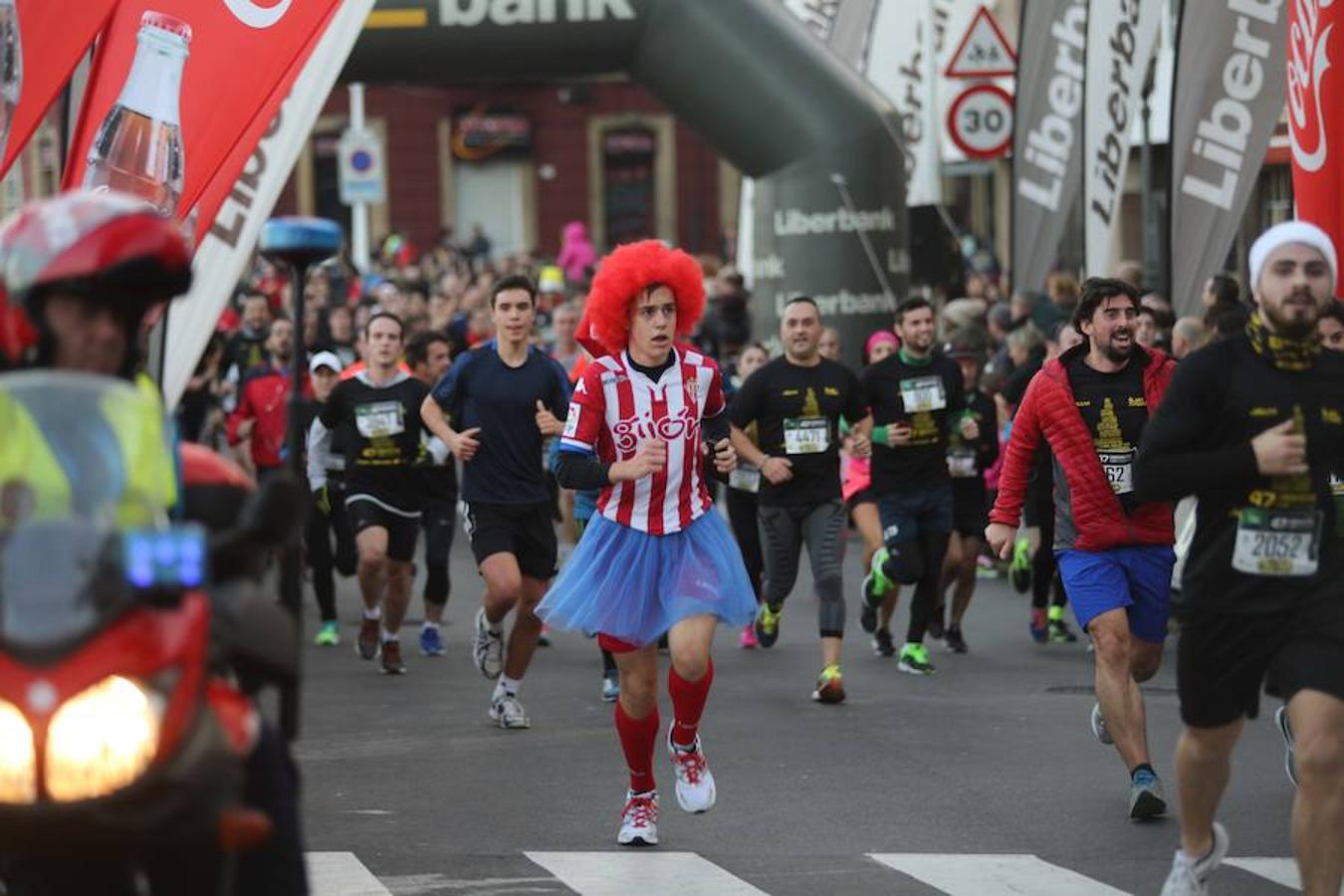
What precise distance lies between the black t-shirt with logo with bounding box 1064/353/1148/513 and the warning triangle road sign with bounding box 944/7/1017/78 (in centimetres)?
1418

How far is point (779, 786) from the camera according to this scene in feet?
34.4

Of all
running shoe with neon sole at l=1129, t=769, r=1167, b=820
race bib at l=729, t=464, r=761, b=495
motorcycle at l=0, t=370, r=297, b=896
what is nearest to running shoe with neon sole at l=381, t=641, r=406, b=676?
race bib at l=729, t=464, r=761, b=495

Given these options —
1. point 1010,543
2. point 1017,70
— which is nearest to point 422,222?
point 1017,70

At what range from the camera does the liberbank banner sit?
66.5ft

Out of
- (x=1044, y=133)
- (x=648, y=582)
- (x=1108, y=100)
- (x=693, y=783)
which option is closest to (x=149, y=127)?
(x=648, y=582)

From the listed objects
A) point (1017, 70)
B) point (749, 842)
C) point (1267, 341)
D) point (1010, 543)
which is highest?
point (1017, 70)

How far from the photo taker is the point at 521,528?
1311cm

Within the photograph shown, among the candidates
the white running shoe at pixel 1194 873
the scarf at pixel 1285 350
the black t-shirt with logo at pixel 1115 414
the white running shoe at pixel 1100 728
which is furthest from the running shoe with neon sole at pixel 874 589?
the scarf at pixel 1285 350

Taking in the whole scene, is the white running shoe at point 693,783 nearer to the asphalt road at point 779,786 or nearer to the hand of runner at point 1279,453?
the asphalt road at point 779,786

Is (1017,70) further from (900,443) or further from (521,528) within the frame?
(521,528)

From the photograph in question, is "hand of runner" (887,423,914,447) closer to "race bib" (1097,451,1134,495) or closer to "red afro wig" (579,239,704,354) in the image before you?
"race bib" (1097,451,1134,495)

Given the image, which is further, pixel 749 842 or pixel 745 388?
pixel 745 388

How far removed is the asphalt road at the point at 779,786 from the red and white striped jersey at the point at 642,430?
3.58ft

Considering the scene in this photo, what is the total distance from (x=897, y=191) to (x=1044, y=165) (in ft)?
4.25
